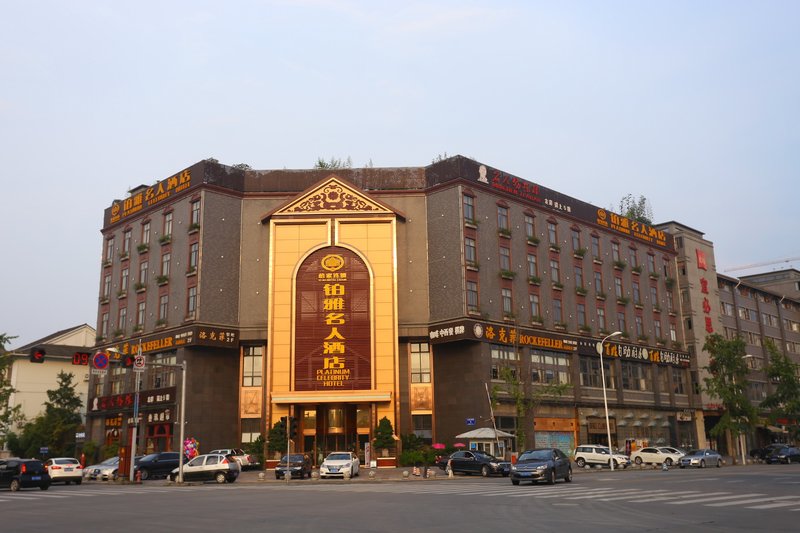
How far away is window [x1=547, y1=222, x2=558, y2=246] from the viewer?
66625 mm

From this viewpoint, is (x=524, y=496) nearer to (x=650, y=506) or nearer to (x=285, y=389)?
Answer: (x=650, y=506)

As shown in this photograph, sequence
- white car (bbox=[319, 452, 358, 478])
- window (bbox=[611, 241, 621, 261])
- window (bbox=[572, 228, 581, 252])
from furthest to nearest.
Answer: window (bbox=[611, 241, 621, 261]) → window (bbox=[572, 228, 581, 252]) → white car (bbox=[319, 452, 358, 478])

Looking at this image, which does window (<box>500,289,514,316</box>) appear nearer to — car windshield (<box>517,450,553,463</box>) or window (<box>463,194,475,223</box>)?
window (<box>463,194,475,223</box>)

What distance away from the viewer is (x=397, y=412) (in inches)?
2184

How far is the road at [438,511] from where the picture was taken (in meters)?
15.8

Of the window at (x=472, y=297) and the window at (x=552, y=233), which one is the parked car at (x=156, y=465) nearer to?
the window at (x=472, y=297)

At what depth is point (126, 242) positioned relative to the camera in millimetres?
68125

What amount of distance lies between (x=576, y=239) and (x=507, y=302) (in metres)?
13.2

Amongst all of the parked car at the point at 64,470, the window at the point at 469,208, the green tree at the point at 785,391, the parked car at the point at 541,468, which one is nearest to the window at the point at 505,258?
the window at the point at 469,208

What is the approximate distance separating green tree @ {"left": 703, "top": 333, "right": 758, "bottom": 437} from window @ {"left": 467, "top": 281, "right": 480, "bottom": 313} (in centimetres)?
2750

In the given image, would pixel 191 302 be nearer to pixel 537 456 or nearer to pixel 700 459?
pixel 537 456

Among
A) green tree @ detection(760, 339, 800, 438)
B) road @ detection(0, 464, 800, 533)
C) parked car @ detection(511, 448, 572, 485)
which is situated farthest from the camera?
green tree @ detection(760, 339, 800, 438)

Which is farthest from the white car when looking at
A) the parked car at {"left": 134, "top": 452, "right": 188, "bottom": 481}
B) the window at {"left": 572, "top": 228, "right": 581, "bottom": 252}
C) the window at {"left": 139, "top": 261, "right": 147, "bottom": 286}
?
the window at {"left": 572, "top": 228, "right": 581, "bottom": 252}

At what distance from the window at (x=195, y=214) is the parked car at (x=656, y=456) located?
129 feet
